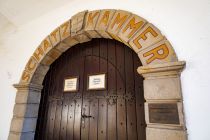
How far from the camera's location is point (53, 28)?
189cm

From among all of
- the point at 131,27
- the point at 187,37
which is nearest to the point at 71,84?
the point at 131,27

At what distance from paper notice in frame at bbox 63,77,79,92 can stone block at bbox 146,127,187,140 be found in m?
0.94

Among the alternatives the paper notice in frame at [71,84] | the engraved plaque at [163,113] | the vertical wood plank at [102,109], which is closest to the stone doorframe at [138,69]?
the engraved plaque at [163,113]

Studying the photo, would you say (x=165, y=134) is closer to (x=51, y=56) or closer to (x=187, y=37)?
(x=187, y=37)

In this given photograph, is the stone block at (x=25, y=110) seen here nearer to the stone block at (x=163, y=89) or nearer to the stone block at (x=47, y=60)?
the stone block at (x=47, y=60)

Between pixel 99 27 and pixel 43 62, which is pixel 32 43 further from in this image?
pixel 99 27

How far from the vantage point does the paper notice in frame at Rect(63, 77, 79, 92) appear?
1674 millimetres

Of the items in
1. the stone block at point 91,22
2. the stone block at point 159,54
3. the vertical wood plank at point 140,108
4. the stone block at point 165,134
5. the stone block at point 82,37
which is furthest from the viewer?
the stone block at point 82,37

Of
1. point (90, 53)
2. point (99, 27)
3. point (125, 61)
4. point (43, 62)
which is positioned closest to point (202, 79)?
point (125, 61)

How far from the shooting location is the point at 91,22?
5.10 feet

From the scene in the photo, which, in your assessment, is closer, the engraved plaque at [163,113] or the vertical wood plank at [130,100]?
the engraved plaque at [163,113]

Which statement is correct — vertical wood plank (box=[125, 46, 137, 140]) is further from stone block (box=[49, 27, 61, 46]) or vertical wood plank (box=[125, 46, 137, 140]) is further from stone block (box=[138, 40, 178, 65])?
stone block (box=[49, 27, 61, 46])

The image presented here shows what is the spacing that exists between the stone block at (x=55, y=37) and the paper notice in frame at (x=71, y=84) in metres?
0.46

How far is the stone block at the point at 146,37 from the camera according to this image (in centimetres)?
116
